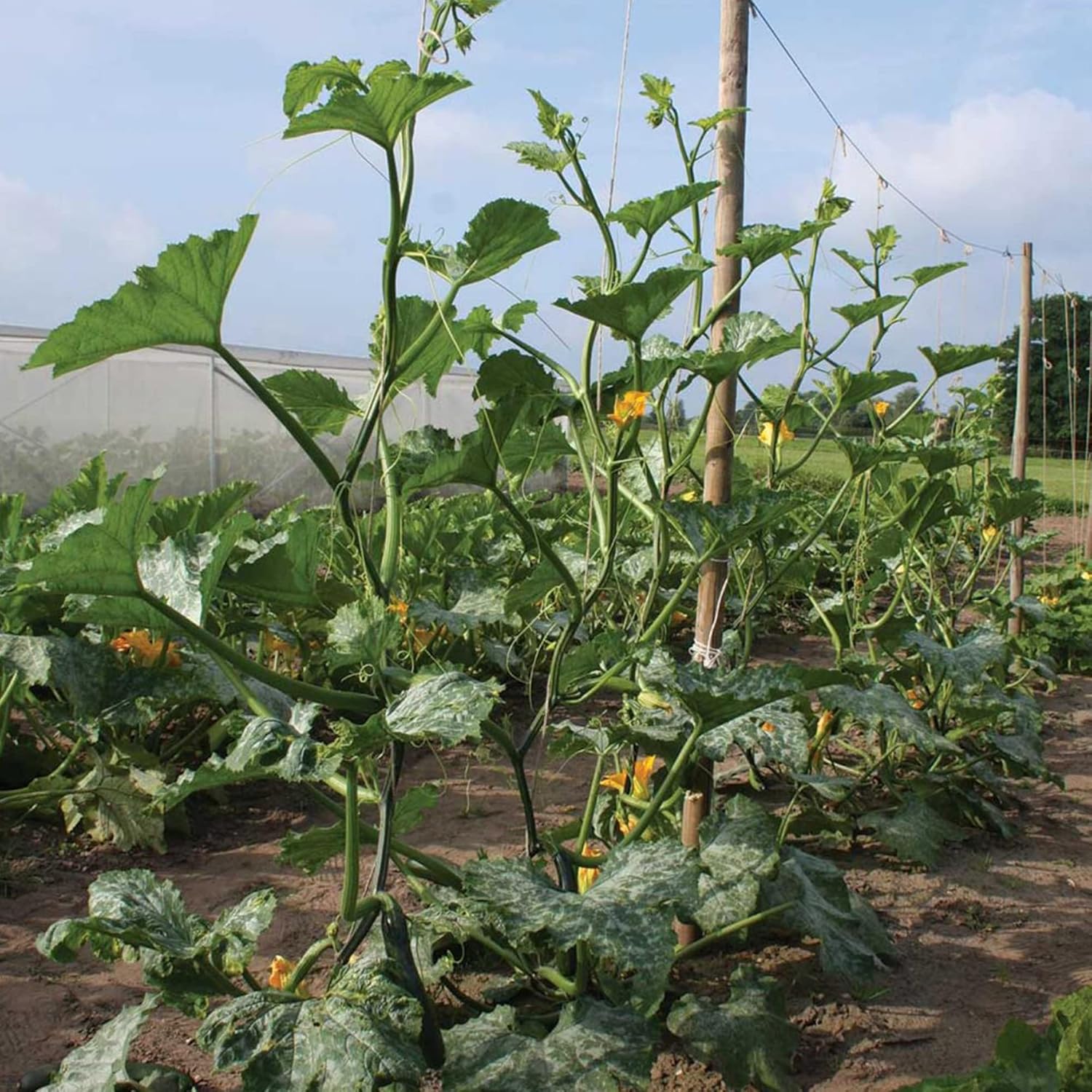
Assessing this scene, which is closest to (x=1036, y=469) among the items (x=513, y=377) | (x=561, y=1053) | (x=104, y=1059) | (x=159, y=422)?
(x=159, y=422)

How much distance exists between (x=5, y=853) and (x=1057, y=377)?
15.2m

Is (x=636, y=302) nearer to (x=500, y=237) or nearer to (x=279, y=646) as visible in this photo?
(x=500, y=237)

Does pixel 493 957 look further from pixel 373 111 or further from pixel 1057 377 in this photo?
pixel 1057 377

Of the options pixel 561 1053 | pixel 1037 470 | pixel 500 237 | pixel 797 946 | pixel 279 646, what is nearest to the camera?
pixel 561 1053

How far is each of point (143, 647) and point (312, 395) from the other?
122 cm

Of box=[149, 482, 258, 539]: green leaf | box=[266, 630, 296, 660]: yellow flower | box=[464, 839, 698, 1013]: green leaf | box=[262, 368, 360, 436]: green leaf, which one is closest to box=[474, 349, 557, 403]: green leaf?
box=[262, 368, 360, 436]: green leaf

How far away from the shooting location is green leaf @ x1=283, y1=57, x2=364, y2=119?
1.36 meters

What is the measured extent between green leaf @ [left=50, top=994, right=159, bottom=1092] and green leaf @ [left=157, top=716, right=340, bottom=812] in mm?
265

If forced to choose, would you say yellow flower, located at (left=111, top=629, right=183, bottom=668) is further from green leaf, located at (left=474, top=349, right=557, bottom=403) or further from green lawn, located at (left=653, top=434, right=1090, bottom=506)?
green lawn, located at (left=653, top=434, right=1090, bottom=506)

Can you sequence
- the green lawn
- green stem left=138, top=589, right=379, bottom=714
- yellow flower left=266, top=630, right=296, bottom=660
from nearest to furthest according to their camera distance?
green stem left=138, top=589, right=379, bottom=714, yellow flower left=266, top=630, right=296, bottom=660, the green lawn

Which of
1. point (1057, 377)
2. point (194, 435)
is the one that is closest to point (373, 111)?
point (194, 435)

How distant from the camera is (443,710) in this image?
1.31 meters

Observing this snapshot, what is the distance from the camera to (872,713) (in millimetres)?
2004

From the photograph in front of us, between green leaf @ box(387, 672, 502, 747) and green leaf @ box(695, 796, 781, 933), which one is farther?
green leaf @ box(695, 796, 781, 933)
